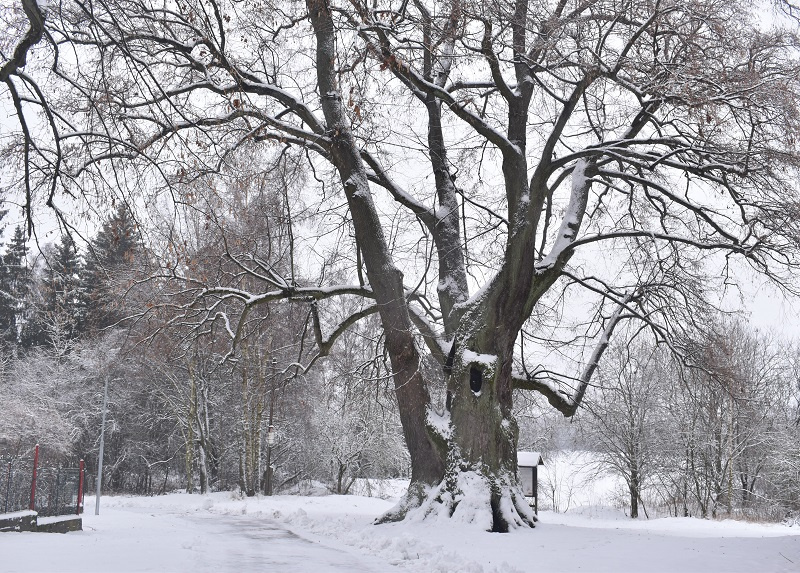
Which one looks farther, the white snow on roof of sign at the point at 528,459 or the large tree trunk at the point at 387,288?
the white snow on roof of sign at the point at 528,459

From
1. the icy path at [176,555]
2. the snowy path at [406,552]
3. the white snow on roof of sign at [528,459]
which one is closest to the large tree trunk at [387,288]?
the snowy path at [406,552]

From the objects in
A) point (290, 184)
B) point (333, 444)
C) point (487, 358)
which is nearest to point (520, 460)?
point (487, 358)

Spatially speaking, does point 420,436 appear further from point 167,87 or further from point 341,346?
point 341,346

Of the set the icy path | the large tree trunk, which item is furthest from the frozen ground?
the large tree trunk

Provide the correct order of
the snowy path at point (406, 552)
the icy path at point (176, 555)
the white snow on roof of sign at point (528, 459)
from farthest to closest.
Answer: the white snow on roof of sign at point (528, 459) → the snowy path at point (406, 552) → the icy path at point (176, 555)

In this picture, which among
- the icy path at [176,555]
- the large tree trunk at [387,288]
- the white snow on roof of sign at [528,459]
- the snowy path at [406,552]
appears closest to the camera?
the icy path at [176,555]

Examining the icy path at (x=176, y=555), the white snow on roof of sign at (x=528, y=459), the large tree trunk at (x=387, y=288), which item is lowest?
the icy path at (x=176, y=555)

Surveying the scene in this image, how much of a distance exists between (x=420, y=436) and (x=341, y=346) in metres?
21.6

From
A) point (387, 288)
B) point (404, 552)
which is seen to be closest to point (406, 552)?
point (404, 552)

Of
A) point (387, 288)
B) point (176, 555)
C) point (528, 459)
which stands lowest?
point (176, 555)

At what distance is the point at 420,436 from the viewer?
38.5ft

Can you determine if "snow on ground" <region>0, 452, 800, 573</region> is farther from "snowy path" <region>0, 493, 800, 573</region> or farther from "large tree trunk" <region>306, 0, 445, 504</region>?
"large tree trunk" <region>306, 0, 445, 504</region>

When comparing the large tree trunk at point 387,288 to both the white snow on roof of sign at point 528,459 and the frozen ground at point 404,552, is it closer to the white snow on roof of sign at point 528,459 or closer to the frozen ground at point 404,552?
the frozen ground at point 404,552

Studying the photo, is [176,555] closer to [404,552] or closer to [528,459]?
[404,552]
